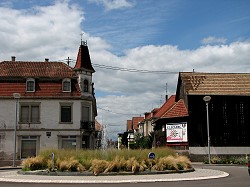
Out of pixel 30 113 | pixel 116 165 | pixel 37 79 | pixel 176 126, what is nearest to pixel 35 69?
pixel 37 79

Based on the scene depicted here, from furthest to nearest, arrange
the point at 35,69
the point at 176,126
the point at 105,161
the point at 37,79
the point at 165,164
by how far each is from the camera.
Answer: the point at 176,126
the point at 35,69
the point at 37,79
the point at 165,164
the point at 105,161

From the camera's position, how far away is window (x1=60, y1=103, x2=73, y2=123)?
43781mm

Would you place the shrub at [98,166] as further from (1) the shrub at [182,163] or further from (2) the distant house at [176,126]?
(2) the distant house at [176,126]

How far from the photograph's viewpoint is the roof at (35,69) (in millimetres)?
44781

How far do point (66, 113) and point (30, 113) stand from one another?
3.96 m

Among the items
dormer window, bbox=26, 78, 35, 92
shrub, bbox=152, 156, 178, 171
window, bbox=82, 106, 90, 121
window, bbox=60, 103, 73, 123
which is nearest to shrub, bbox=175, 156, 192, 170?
shrub, bbox=152, 156, 178, 171

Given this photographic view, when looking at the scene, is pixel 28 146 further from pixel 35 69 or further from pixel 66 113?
pixel 35 69

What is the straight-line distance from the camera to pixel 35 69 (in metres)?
45.9

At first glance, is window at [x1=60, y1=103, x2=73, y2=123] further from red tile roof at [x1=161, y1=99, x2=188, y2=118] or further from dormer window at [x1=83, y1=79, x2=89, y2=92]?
red tile roof at [x1=161, y1=99, x2=188, y2=118]

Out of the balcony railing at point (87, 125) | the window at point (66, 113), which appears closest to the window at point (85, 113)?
the balcony railing at point (87, 125)

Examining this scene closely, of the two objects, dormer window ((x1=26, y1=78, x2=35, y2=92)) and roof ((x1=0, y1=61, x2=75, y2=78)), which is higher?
roof ((x1=0, y1=61, x2=75, y2=78))

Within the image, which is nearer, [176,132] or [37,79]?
[37,79]

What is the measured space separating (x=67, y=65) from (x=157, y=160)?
26.9 metres

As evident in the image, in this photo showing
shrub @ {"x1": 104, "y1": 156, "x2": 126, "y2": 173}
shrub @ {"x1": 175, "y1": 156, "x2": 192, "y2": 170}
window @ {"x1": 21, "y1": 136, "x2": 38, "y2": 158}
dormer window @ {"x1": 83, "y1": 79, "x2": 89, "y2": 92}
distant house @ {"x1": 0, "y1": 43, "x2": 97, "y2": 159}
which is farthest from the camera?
dormer window @ {"x1": 83, "y1": 79, "x2": 89, "y2": 92}
